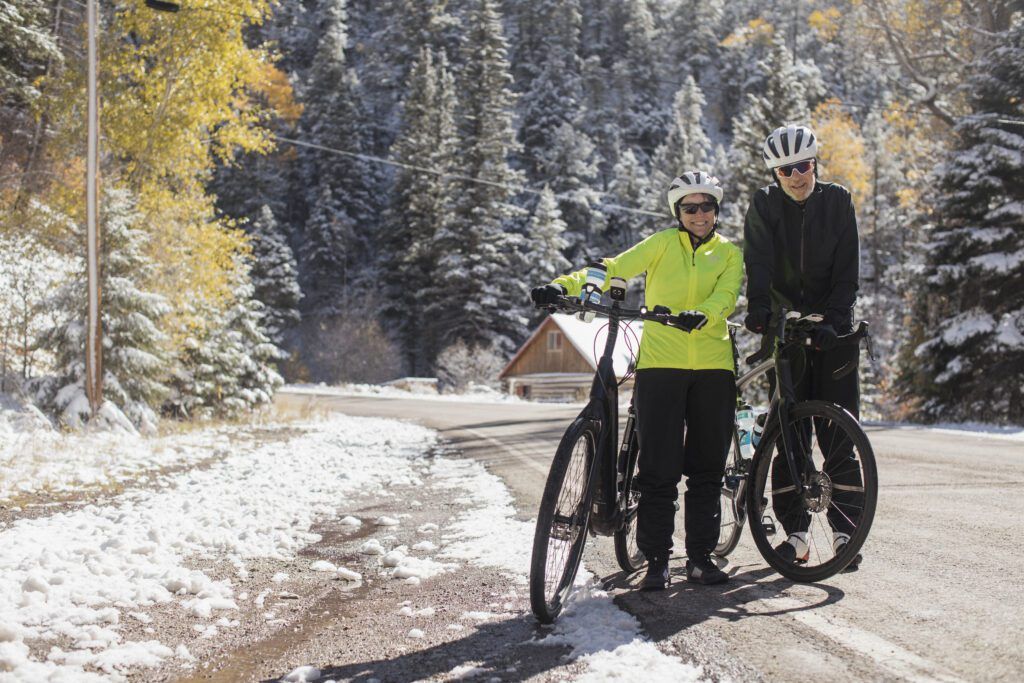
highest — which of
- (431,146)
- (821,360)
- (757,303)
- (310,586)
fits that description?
(431,146)

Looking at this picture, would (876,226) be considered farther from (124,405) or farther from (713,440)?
(713,440)

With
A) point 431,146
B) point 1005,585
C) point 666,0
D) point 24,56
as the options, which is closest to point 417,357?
point 431,146

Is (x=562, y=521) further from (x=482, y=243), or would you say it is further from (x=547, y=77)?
(x=547, y=77)

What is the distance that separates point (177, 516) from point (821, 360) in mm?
4675

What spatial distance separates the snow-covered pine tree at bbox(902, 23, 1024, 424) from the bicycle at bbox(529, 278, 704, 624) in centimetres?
1640

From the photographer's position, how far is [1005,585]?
390 cm

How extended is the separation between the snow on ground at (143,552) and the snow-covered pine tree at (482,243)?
151 feet

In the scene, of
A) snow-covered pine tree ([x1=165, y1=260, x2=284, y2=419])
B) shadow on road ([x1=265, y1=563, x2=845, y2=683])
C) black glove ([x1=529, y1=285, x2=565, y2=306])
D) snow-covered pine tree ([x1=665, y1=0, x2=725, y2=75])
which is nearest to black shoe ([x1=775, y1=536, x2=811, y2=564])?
shadow on road ([x1=265, y1=563, x2=845, y2=683])

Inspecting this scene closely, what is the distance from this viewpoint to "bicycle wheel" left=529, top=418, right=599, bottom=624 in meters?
3.62

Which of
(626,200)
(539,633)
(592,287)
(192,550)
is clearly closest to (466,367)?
(626,200)

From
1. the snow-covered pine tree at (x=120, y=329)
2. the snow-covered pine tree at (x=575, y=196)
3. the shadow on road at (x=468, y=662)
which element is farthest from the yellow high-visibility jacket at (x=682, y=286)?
the snow-covered pine tree at (x=575, y=196)

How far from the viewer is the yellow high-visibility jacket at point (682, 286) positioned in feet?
13.9

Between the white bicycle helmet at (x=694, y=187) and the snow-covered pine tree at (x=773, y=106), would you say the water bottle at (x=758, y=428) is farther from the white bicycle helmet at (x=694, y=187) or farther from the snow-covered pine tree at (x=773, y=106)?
the snow-covered pine tree at (x=773, y=106)

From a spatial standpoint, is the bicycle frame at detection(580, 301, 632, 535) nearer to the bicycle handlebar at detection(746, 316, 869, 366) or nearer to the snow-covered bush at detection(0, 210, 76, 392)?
the bicycle handlebar at detection(746, 316, 869, 366)
